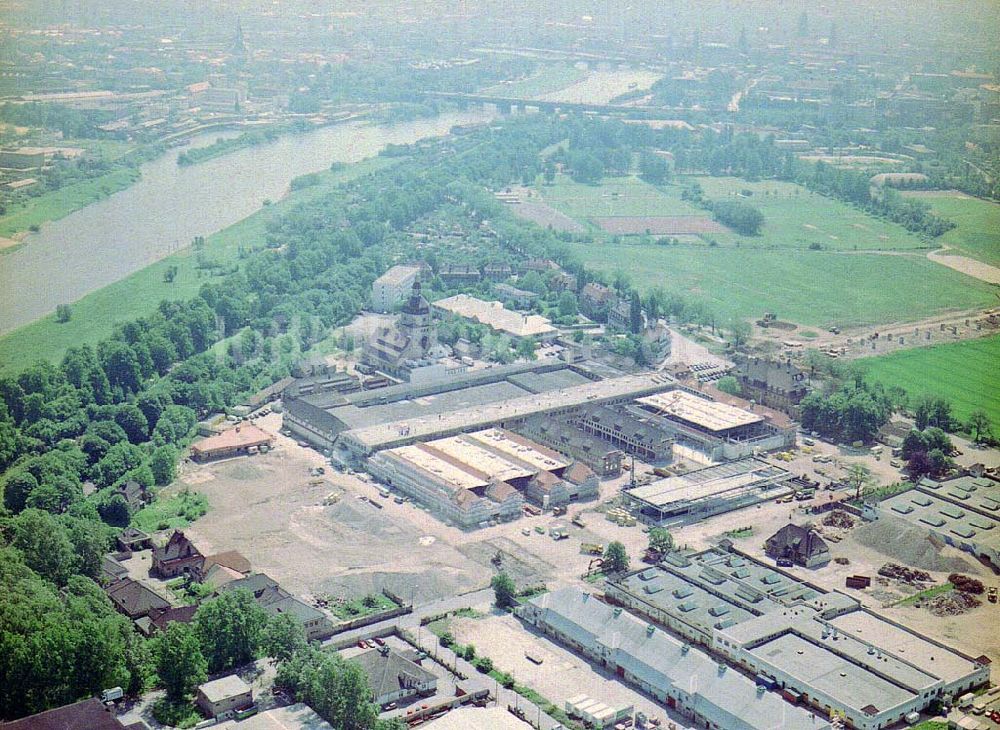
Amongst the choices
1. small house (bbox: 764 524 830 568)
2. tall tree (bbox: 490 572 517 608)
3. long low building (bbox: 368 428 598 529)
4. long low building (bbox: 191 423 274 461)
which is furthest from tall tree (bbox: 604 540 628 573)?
long low building (bbox: 191 423 274 461)

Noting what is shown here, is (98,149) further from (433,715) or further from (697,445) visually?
(433,715)

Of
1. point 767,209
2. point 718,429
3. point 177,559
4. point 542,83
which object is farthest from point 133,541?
point 542,83

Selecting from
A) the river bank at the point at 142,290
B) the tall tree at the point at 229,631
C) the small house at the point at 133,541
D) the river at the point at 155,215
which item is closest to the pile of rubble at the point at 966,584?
the tall tree at the point at 229,631

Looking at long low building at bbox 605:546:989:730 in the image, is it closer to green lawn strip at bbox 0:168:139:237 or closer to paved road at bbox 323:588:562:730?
paved road at bbox 323:588:562:730

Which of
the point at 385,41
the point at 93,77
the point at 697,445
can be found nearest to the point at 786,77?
the point at 385,41

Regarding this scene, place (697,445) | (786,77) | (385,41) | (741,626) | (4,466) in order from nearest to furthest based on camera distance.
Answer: (741,626)
(4,466)
(697,445)
(786,77)
(385,41)

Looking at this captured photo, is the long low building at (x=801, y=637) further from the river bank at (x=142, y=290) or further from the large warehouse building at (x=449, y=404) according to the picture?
the river bank at (x=142, y=290)
